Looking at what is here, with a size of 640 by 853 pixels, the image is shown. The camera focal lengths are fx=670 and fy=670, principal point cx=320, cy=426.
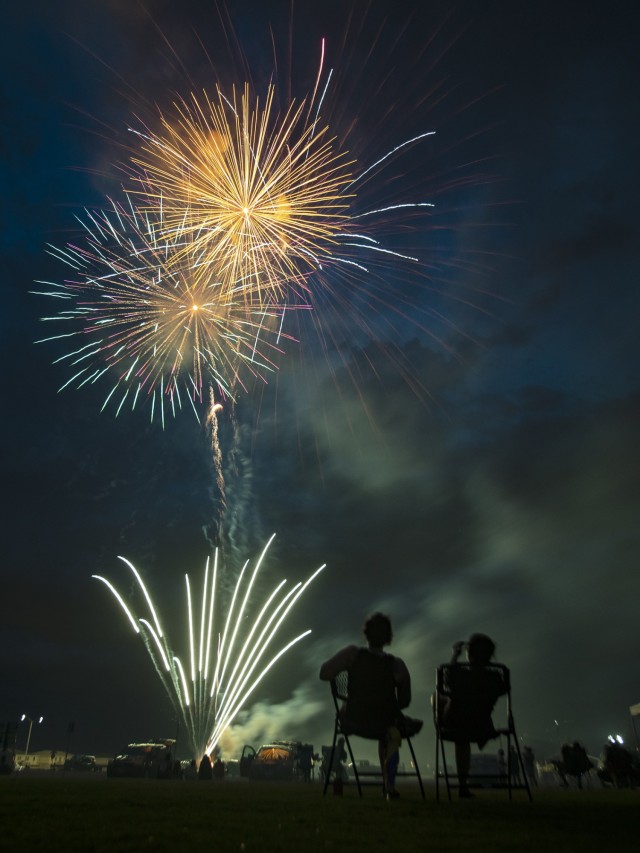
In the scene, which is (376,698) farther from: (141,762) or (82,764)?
(82,764)

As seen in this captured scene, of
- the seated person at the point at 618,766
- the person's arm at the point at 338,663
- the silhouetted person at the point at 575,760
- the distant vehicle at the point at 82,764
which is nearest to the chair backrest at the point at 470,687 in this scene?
the person's arm at the point at 338,663

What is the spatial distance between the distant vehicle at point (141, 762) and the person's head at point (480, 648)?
21.4 metres

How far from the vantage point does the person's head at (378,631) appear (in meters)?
6.61

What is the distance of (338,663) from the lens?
621 centimetres

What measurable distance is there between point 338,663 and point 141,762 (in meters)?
22.7

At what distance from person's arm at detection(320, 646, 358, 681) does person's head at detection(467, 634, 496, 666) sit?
4.28 ft

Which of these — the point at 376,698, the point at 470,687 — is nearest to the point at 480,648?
the point at 470,687

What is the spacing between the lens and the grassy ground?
2857mm

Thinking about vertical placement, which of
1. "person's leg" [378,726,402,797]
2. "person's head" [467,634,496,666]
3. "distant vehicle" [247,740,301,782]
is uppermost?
"distant vehicle" [247,740,301,782]

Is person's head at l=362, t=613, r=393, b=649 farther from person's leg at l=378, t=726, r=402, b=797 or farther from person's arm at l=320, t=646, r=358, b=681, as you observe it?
person's leg at l=378, t=726, r=402, b=797

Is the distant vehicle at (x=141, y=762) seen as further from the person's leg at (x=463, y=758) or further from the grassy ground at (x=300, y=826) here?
the grassy ground at (x=300, y=826)

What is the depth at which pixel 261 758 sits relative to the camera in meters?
26.2

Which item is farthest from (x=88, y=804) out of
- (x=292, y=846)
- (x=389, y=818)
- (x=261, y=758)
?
(x=261, y=758)

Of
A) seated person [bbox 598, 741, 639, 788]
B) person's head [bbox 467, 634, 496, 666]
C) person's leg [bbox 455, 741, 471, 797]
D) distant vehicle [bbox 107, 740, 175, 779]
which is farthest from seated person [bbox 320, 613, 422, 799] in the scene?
distant vehicle [bbox 107, 740, 175, 779]
